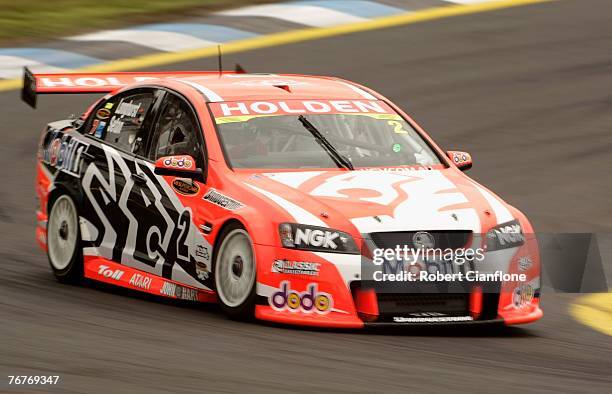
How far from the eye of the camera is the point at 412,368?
6617 mm

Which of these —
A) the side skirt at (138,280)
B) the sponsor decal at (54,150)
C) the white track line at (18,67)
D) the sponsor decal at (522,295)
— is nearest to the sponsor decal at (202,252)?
the side skirt at (138,280)

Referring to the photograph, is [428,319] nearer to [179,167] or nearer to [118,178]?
[179,167]

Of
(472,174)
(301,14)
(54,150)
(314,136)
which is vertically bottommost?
(472,174)

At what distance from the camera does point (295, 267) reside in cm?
754

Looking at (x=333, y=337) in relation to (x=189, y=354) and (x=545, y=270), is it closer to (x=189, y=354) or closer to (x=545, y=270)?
(x=189, y=354)

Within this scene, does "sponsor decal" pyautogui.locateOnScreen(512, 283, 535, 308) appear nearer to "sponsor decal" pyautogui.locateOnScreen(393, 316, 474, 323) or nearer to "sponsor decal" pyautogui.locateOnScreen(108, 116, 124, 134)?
"sponsor decal" pyautogui.locateOnScreen(393, 316, 474, 323)

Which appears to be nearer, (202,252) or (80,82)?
(202,252)

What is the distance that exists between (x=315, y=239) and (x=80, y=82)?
10.9ft

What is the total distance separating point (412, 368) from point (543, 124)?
858 cm

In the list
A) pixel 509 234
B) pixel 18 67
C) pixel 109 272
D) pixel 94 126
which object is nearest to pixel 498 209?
pixel 509 234

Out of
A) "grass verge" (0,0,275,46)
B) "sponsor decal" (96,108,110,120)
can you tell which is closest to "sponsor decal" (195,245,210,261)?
"sponsor decal" (96,108,110,120)

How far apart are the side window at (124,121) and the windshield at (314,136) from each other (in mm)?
651

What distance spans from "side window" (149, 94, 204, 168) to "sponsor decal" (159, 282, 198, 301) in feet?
2.43

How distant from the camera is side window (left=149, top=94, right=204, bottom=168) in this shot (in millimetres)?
8727
